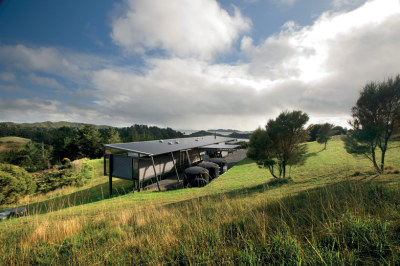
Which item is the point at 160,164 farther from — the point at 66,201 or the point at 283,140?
the point at 283,140

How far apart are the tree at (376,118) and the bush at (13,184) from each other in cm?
2974

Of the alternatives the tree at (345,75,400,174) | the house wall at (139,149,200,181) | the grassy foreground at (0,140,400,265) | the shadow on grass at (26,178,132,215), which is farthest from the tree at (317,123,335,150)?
the shadow on grass at (26,178,132,215)

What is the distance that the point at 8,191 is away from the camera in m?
13.2

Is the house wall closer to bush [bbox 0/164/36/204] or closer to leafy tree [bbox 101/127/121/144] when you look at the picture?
bush [bbox 0/164/36/204]

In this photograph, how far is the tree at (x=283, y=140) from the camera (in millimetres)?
13133

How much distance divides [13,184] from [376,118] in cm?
3172

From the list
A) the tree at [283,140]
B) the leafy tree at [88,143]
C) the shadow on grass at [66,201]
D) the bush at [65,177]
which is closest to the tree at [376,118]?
the tree at [283,140]

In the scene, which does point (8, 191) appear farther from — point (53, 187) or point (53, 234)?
point (53, 234)

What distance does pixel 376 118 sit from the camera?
1300 cm

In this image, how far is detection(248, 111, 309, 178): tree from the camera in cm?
1313

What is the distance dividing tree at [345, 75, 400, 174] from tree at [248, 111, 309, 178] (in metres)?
4.67

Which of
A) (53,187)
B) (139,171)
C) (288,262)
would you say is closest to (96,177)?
(53,187)

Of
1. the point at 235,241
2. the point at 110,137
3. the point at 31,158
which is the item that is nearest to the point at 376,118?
the point at 235,241

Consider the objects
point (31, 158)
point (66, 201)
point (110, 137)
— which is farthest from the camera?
point (110, 137)
